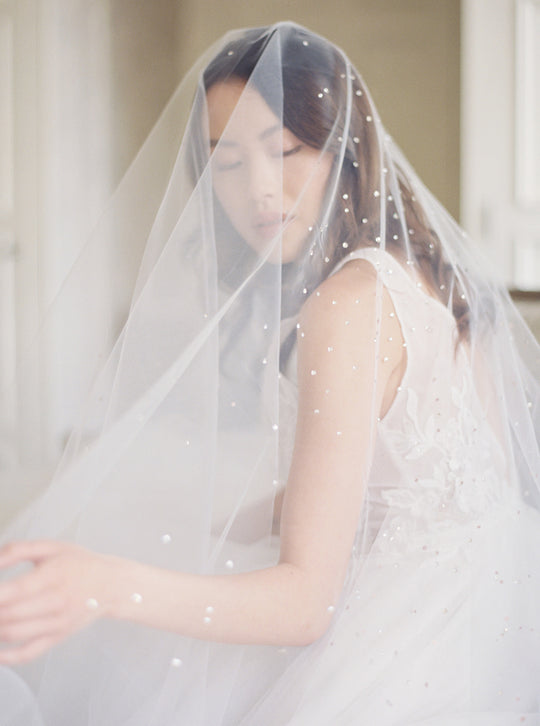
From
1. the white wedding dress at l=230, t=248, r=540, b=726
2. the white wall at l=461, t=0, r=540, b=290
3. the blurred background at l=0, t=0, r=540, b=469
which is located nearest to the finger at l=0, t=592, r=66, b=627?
the white wedding dress at l=230, t=248, r=540, b=726

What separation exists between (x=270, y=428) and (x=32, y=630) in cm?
30

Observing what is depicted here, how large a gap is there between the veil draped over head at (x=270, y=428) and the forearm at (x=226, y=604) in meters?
0.06

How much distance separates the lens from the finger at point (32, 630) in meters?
0.45

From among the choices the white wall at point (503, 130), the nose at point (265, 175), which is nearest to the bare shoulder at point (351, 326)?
the nose at point (265, 175)

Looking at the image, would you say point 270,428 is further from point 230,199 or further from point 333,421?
point 230,199

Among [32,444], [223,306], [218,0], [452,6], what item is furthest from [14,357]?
[223,306]

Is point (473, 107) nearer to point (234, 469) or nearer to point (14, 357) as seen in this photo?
point (14, 357)

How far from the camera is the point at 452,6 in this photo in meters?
3.24

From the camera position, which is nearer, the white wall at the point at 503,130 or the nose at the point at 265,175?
the nose at the point at 265,175

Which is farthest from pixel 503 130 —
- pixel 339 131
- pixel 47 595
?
pixel 47 595

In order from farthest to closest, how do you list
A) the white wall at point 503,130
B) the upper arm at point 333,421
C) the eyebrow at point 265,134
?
the white wall at point 503,130 < the eyebrow at point 265,134 < the upper arm at point 333,421

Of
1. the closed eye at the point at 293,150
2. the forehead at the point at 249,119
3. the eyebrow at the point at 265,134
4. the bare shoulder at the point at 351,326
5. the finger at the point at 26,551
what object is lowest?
the finger at the point at 26,551

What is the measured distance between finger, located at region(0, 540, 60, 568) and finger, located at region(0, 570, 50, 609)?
0.01 meters

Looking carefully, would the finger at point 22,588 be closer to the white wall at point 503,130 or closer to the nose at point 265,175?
the nose at point 265,175
